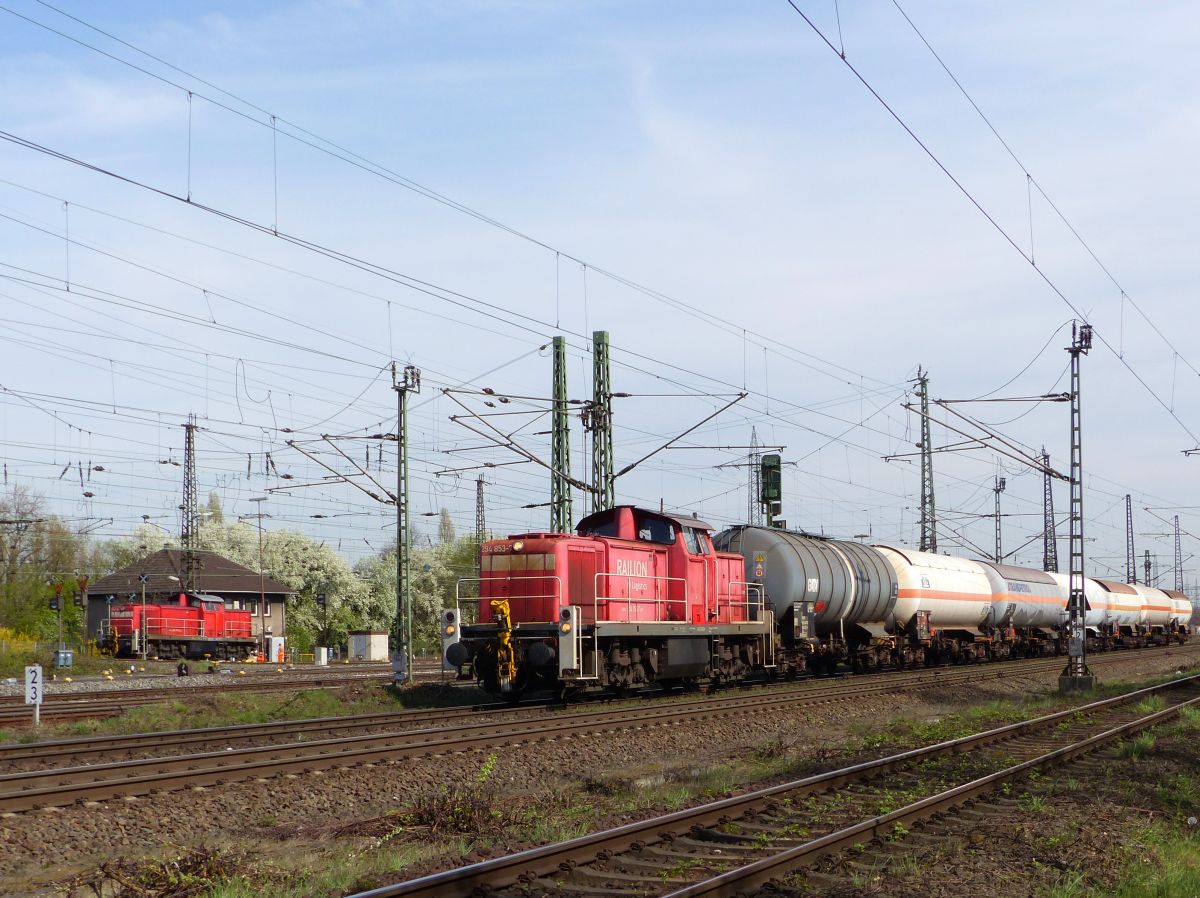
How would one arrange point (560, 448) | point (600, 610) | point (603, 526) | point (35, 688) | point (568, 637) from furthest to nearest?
1. point (560, 448)
2. point (603, 526)
3. point (600, 610)
4. point (568, 637)
5. point (35, 688)

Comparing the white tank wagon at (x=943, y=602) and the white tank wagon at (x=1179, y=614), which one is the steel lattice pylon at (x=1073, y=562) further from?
the white tank wagon at (x=1179, y=614)

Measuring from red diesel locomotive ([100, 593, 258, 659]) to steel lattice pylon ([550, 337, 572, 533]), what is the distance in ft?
101

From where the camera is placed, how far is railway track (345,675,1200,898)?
7.58 meters

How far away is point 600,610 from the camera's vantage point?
20547 mm

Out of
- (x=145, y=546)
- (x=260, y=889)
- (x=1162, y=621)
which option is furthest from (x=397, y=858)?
(x=145, y=546)

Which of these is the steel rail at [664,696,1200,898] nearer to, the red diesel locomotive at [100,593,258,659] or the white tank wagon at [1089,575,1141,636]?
the white tank wagon at [1089,575,1141,636]

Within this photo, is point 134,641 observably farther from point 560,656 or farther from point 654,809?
point 654,809

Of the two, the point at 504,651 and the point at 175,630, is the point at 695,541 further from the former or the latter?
the point at 175,630

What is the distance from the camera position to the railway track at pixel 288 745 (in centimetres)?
1164

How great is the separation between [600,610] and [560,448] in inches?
451

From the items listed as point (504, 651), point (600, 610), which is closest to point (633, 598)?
point (600, 610)

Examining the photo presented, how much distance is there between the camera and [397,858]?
8773mm

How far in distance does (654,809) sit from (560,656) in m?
8.73

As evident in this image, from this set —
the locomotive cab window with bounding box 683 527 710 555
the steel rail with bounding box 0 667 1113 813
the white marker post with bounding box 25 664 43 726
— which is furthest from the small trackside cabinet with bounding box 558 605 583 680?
the white marker post with bounding box 25 664 43 726
